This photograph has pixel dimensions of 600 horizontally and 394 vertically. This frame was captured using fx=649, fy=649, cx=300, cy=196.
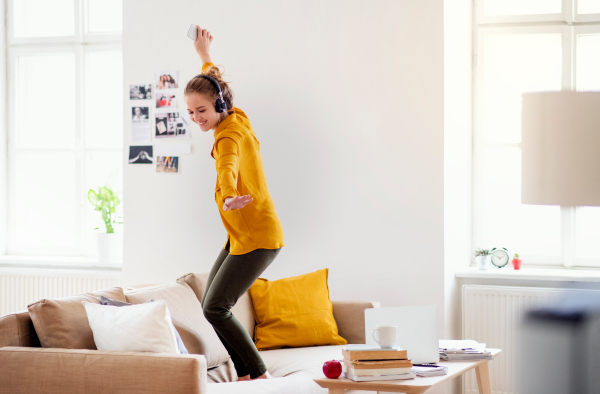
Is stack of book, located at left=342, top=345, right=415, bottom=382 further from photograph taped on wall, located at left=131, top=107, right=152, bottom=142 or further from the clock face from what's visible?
photograph taped on wall, located at left=131, top=107, right=152, bottom=142

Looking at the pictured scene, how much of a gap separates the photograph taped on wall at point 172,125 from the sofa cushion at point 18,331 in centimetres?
183

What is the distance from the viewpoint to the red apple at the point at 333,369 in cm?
206

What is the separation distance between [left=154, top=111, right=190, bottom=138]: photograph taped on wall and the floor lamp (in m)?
3.48

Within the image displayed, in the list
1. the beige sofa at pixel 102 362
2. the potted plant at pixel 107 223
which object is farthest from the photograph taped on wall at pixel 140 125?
the beige sofa at pixel 102 362

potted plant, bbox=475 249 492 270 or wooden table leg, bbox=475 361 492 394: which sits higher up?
potted plant, bbox=475 249 492 270

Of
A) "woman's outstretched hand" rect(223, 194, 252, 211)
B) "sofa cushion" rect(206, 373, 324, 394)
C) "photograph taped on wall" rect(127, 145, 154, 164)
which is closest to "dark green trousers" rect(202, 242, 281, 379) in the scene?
"sofa cushion" rect(206, 373, 324, 394)

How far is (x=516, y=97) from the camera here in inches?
153

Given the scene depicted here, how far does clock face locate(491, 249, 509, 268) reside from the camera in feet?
12.3

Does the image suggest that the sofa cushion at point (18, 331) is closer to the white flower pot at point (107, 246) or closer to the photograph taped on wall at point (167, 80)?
the photograph taped on wall at point (167, 80)

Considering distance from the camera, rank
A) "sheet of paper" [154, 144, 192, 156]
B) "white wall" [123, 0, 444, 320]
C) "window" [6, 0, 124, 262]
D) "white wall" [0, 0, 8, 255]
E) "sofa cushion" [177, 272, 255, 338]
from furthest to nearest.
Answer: "white wall" [0, 0, 8, 255], "window" [6, 0, 124, 262], "sheet of paper" [154, 144, 192, 156], "white wall" [123, 0, 444, 320], "sofa cushion" [177, 272, 255, 338]

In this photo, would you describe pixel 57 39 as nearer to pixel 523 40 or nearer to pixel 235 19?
pixel 235 19

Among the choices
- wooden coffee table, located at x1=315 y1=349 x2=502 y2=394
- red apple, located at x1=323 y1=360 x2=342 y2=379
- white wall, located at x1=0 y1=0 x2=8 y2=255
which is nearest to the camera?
wooden coffee table, located at x1=315 y1=349 x2=502 y2=394

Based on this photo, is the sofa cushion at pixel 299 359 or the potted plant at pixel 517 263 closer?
the sofa cushion at pixel 299 359

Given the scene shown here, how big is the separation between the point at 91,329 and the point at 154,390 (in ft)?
1.39
